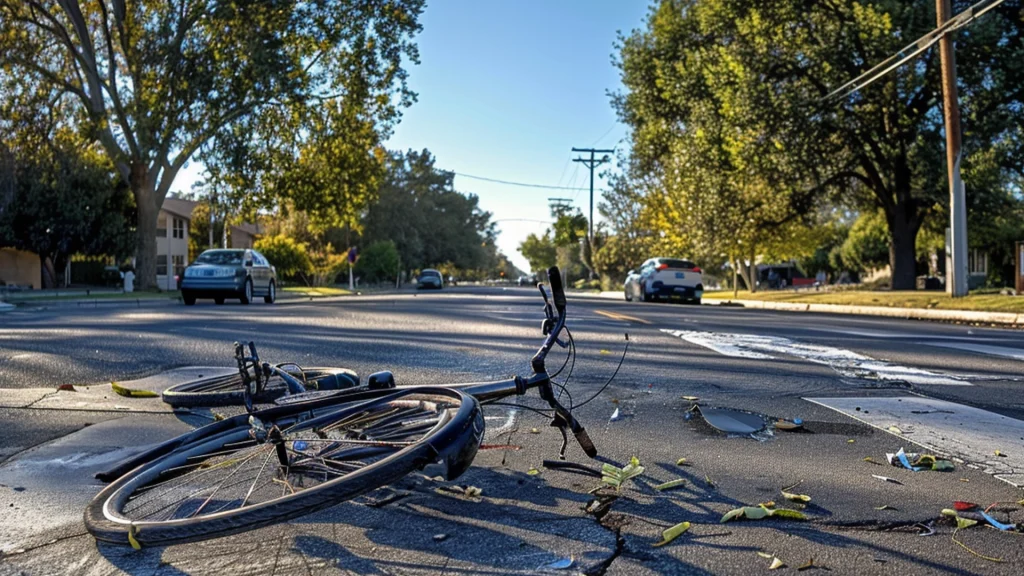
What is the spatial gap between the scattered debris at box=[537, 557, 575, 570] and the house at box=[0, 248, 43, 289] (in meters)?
52.6

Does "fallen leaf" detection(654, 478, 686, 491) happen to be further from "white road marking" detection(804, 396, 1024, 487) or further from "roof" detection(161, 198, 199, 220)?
"roof" detection(161, 198, 199, 220)

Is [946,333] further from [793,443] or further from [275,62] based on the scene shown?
[275,62]

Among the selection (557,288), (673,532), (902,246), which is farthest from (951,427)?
(902,246)

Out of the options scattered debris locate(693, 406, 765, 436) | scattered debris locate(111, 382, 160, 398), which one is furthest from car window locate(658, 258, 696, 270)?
scattered debris locate(111, 382, 160, 398)

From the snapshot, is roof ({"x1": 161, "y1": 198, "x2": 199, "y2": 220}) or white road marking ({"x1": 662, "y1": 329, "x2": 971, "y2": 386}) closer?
white road marking ({"x1": 662, "y1": 329, "x2": 971, "y2": 386})

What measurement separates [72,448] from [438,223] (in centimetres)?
9167

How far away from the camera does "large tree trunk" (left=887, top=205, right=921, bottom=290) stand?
29.5 meters

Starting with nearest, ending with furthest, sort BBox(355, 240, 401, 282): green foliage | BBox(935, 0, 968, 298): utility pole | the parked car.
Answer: BBox(935, 0, 968, 298): utility pole → the parked car → BBox(355, 240, 401, 282): green foliage

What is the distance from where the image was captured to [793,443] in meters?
4.88

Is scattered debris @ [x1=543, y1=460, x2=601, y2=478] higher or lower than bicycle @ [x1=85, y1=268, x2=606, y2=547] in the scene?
lower

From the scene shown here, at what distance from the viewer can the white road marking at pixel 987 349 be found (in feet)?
31.6

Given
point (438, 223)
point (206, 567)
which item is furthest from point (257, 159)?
point (438, 223)

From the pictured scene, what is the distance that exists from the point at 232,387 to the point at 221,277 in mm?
18953

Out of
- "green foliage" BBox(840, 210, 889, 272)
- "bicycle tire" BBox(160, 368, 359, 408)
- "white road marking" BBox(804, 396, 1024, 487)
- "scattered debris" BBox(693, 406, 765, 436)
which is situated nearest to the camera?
"white road marking" BBox(804, 396, 1024, 487)
